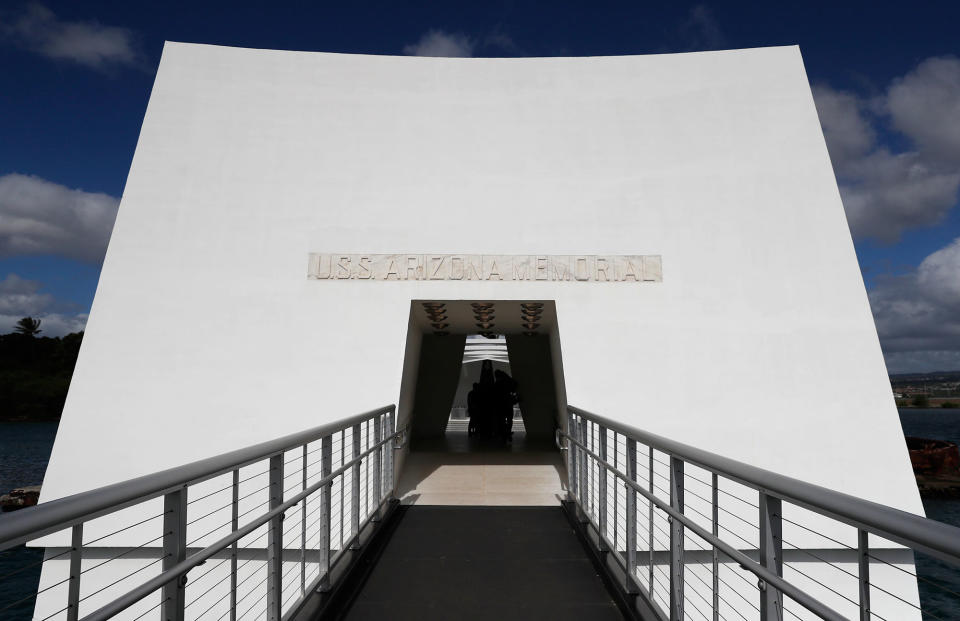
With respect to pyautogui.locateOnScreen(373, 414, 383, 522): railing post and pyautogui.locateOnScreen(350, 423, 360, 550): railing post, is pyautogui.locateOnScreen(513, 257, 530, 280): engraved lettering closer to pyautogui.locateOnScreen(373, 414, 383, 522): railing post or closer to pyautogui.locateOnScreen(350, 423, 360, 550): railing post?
pyautogui.locateOnScreen(373, 414, 383, 522): railing post

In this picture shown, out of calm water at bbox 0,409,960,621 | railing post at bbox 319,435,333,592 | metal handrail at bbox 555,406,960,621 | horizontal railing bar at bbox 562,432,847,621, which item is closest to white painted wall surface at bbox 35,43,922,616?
calm water at bbox 0,409,960,621

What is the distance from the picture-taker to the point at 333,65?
9.06 metres

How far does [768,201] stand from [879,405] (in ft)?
9.66

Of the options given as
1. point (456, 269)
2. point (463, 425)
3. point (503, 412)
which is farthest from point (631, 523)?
point (463, 425)

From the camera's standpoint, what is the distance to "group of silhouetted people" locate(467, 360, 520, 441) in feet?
42.4

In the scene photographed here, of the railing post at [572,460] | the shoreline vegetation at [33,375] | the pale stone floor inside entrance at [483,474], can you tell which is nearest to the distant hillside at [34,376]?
the shoreline vegetation at [33,375]

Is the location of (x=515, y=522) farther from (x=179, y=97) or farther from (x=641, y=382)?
(x=179, y=97)

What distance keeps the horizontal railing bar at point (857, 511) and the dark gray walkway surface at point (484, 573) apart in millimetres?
1692

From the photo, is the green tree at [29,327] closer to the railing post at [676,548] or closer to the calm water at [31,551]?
the calm water at [31,551]

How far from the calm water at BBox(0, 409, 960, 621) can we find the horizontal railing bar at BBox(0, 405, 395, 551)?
0.21ft

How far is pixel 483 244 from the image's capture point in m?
8.48

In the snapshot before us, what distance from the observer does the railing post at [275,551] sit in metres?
3.13

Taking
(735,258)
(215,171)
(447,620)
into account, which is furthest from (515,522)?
(215,171)

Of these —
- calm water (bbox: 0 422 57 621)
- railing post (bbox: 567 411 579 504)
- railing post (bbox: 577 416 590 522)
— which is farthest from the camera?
calm water (bbox: 0 422 57 621)
